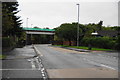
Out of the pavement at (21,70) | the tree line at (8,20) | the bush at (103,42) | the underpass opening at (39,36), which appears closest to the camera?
the pavement at (21,70)

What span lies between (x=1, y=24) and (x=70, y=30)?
39228 millimetres

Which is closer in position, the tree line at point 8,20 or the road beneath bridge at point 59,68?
the road beneath bridge at point 59,68

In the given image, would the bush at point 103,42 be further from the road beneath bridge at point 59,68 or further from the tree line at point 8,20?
the road beneath bridge at point 59,68

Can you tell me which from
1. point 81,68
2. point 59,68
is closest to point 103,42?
point 81,68

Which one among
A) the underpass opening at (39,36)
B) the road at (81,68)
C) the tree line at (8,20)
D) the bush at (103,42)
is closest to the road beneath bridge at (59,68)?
the road at (81,68)

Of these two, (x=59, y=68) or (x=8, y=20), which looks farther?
(x=8, y=20)

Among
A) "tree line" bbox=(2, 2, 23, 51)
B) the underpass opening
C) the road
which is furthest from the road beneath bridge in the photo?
the underpass opening

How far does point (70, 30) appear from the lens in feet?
202

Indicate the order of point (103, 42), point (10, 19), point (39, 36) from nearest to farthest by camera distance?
point (10, 19), point (103, 42), point (39, 36)

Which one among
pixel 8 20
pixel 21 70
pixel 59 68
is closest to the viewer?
pixel 21 70

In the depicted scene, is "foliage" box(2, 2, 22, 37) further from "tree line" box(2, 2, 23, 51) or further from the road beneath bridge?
the road beneath bridge

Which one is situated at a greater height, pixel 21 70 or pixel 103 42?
pixel 103 42

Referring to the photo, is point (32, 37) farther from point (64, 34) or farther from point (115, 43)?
point (115, 43)

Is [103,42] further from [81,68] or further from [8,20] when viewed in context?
[81,68]
